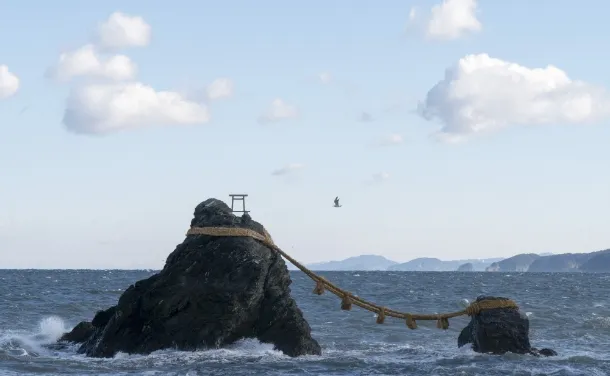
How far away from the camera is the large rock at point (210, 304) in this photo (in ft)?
72.1

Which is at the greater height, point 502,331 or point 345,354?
point 502,331

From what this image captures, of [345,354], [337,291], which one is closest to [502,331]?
[345,354]

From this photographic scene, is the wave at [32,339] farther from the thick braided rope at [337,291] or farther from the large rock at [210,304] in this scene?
the thick braided rope at [337,291]

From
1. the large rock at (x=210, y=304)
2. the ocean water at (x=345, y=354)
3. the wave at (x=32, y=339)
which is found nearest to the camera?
the ocean water at (x=345, y=354)

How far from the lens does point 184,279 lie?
22219 mm

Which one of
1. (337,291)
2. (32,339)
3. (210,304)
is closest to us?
(210,304)

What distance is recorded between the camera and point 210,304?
21953mm

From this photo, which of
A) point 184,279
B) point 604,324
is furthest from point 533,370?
point 604,324

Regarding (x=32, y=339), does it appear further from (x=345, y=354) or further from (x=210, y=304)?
(x=345, y=354)

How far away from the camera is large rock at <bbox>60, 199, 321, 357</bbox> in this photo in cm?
2198

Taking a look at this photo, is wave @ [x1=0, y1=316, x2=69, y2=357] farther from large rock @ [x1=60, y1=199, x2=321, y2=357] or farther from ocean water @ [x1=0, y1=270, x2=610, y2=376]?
large rock @ [x1=60, y1=199, x2=321, y2=357]

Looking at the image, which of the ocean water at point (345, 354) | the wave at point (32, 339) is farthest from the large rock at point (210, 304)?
the wave at point (32, 339)

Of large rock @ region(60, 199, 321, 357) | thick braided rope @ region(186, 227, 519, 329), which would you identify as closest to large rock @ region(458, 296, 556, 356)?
thick braided rope @ region(186, 227, 519, 329)

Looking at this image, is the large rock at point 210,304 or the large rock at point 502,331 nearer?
the large rock at point 210,304
